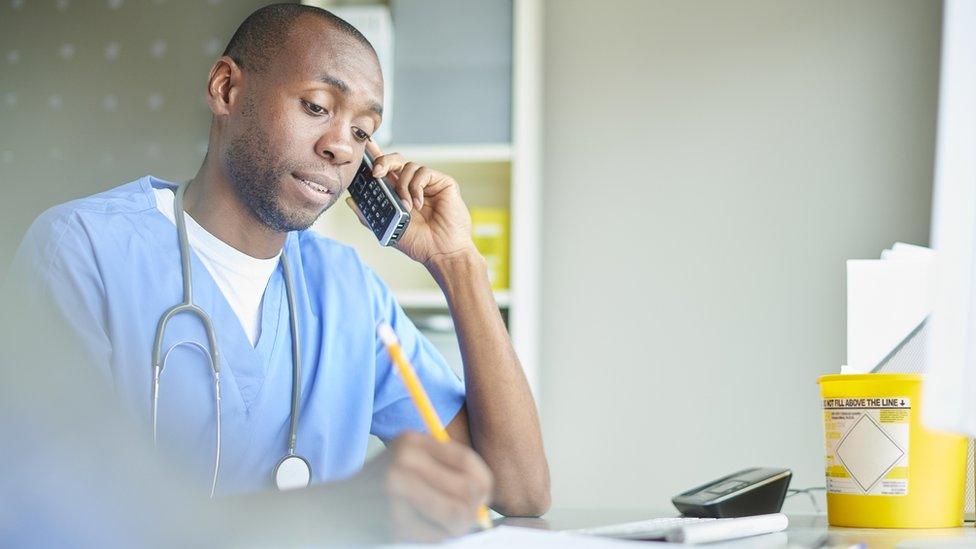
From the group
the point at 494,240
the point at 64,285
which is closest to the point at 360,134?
the point at 64,285

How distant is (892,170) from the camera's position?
2.33 meters

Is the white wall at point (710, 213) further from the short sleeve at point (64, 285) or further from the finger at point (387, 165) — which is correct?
the short sleeve at point (64, 285)

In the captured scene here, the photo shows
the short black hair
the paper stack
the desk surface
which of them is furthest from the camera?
the short black hair

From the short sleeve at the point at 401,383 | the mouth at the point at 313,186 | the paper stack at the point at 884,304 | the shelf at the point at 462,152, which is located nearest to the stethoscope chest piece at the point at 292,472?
the short sleeve at the point at 401,383

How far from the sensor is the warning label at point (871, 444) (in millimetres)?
1062

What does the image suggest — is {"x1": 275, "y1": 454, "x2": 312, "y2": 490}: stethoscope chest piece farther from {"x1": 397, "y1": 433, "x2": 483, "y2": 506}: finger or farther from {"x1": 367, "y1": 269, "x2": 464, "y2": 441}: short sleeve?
{"x1": 397, "y1": 433, "x2": 483, "y2": 506}: finger

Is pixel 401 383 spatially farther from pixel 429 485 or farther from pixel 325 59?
pixel 429 485

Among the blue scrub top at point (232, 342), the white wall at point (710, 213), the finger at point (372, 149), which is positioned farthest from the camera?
the white wall at point (710, 213)

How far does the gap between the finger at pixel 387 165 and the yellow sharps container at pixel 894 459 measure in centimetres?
68

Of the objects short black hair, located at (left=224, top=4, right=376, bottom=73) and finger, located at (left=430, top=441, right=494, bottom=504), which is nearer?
finger, located at (left=430, top=441, right=494, bottom=504)

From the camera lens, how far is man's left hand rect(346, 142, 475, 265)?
1434 mm

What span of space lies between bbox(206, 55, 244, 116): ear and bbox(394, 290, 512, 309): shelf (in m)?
0.88

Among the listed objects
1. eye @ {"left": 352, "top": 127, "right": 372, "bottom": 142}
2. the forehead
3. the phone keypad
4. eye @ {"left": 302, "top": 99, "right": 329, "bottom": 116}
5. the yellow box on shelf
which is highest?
the forehead

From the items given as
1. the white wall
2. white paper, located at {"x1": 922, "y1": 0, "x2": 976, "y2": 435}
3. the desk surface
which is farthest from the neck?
the white wall
